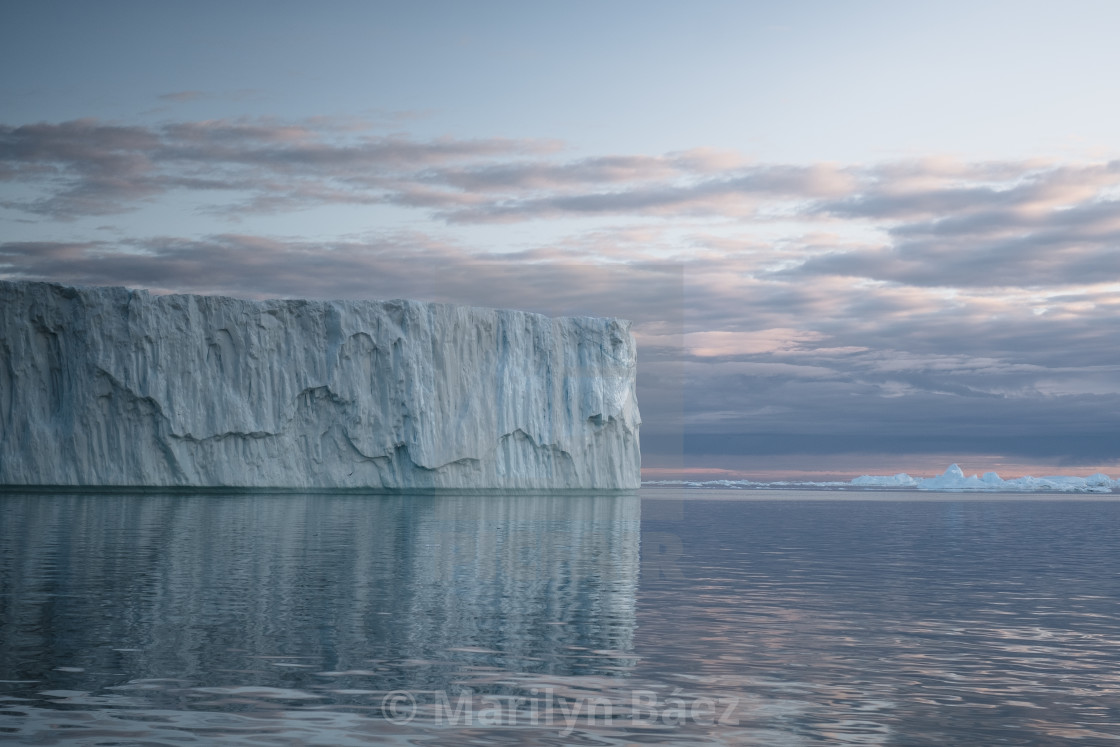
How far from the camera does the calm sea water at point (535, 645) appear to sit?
18.1 ft

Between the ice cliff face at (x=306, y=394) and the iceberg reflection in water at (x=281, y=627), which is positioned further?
the ice cliff face at (x=306, y=394)

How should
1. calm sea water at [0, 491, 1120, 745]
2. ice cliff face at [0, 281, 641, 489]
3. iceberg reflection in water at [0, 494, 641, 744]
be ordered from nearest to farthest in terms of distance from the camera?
calm sea water at [0, 491, 1120, 745] → iceberg reflection in water at [0, 494, 641, 744] → ice cliff face at [0, 281, 641, 489]

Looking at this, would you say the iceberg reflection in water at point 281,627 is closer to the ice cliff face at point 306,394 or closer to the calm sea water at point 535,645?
the calm sea water at point 535,645

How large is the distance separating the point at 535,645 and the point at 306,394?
101ft

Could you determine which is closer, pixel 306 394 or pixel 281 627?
pixel 281 627

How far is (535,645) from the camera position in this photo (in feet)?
25.4

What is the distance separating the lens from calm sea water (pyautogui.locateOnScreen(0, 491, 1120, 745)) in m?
5.51

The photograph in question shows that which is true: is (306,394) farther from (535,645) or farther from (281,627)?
(535,645)

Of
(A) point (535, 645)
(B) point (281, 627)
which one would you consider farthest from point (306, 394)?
(A) point (535, 645)

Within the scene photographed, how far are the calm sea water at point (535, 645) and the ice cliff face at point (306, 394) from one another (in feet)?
61.5

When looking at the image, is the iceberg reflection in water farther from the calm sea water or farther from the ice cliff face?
the ice cliff face

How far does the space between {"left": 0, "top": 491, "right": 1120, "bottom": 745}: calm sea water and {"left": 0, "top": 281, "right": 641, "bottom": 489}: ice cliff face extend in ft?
61.5

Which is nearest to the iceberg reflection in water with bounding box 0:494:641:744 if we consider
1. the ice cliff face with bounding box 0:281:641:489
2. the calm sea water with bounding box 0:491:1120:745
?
the calm sea water with bounding box 0:491:1120:745

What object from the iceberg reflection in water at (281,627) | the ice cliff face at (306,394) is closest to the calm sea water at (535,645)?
the iceberg reflection in water at (281,627)
